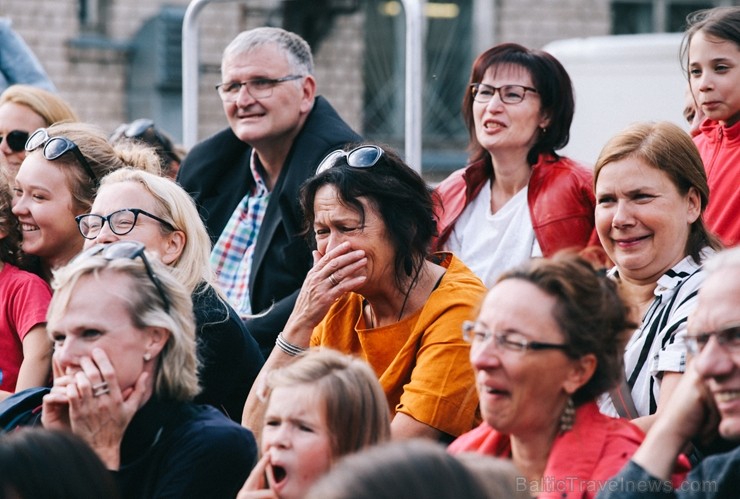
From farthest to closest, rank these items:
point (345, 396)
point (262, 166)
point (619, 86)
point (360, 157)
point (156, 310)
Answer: point (619, 86)
point (262, 166)
point (360, 157)
point (156, 310)
point (345, 396)

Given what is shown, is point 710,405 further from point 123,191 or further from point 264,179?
point 264,179

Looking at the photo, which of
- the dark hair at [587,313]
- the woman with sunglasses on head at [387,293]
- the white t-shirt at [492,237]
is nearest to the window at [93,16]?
the white t-shirt at [492,237]

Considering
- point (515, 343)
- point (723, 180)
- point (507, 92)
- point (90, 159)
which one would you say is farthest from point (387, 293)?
point (90, 159)

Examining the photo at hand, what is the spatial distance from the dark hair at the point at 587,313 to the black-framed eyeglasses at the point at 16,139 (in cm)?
324

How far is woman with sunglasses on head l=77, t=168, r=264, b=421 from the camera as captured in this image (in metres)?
4.03

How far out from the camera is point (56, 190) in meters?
4.79

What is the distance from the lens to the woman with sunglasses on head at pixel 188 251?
13.2 feet

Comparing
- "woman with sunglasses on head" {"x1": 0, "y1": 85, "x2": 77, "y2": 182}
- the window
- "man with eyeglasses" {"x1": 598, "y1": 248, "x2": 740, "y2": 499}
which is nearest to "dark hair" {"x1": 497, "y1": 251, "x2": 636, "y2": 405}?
"man with eyeglasses" {"x1": 598, "y1": 248, "x2": 740, "y2": 499}

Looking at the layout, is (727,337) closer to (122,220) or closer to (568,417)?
(568,417)

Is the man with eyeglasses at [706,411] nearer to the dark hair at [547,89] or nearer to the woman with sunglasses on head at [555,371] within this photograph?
the woman with sunglasses on head at [555,371]

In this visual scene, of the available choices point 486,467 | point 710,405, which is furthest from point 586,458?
point 486,467

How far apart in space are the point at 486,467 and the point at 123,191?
2.36 m

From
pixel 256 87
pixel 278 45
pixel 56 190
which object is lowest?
pixel 56 190

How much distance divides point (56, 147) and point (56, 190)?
0.16 m
